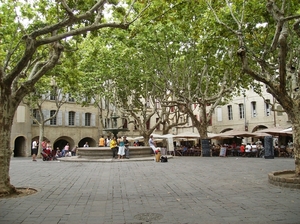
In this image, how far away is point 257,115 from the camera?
37094mm

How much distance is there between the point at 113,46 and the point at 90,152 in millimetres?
8623

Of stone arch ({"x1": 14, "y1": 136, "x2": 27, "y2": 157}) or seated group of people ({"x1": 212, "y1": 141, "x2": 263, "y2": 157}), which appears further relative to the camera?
stone arch ({"x1": 14, "y1": 136, "x2": 27, "y2": 157})

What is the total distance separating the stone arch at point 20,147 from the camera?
34.9 metres

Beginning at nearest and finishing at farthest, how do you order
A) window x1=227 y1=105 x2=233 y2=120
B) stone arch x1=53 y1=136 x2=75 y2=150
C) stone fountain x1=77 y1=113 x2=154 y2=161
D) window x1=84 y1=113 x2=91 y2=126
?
stone fountain x1=77 y1=113 x2=154 y2=161 < stone arch x1=53 y1=136 x2=75 y2=150 < window x1=84 y1=113 x2=91 y2=126 < window x1=227 y1=105 x2=233 y2=120

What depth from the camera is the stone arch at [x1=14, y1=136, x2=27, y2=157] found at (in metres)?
34.9

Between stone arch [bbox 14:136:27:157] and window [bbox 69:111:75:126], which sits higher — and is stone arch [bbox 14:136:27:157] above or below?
below

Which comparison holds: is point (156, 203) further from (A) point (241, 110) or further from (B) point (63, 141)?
(B) point (63, 141)

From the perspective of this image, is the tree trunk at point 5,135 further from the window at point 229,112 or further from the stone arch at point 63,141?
the window at point 229,112

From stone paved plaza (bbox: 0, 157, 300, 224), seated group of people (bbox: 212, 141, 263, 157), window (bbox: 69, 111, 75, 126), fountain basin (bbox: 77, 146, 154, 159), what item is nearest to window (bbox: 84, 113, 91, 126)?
window (bbox: 69, 111, 75, 126)

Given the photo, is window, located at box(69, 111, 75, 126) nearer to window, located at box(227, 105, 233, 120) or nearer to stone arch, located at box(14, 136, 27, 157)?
stone arch, located at box(14, 136, 27, 157)

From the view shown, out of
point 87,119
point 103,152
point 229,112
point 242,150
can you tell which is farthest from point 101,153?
point 229,112

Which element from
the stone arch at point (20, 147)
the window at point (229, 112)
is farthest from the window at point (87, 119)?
the window at point (229, 112)

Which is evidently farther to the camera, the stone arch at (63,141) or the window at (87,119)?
the window at (87,119)

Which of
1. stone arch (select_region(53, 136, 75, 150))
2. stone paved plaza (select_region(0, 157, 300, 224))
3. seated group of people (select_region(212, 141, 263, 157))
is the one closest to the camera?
stone paved plaza (select_region(0, 157, 300, 224))
